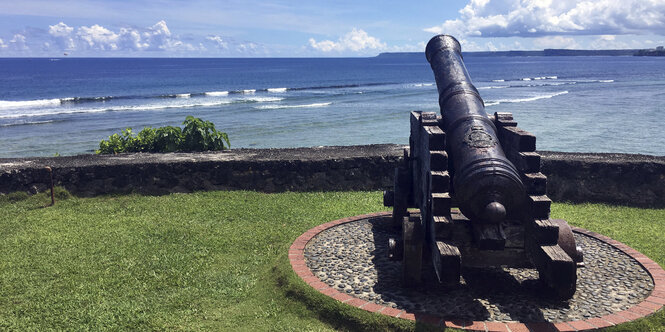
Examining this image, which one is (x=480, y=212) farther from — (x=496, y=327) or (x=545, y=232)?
(x=496, y=327)

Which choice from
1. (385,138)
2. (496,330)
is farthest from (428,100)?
(496,330)

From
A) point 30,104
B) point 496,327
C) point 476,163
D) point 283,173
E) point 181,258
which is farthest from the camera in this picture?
point 30,104

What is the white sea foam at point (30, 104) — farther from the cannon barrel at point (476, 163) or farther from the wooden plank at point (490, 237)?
the wooden plank at point (490, 237)

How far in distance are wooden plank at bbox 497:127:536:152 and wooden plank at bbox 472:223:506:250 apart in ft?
3.45

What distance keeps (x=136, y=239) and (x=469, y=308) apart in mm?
4359

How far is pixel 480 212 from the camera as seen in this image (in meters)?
4.85

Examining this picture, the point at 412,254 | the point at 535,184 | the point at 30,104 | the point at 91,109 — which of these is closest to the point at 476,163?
the point at 535,184

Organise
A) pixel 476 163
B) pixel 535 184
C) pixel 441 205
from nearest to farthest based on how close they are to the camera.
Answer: pixel 476 163
pixel 441 205
pixel 535 184

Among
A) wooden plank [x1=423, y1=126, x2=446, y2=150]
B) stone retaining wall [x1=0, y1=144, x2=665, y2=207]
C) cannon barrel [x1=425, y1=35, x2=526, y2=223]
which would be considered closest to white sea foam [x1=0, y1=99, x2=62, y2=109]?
stone retaining wall [x1=0, y1=144, x2=665, y2=207]

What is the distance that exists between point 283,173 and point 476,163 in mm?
5277

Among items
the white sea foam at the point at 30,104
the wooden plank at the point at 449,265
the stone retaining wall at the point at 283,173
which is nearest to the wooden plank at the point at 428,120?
the wooden plank at the point at 449,265

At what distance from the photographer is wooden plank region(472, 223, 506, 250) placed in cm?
486

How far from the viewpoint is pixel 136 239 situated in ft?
22.7

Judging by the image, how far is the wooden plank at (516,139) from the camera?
5.48 m
